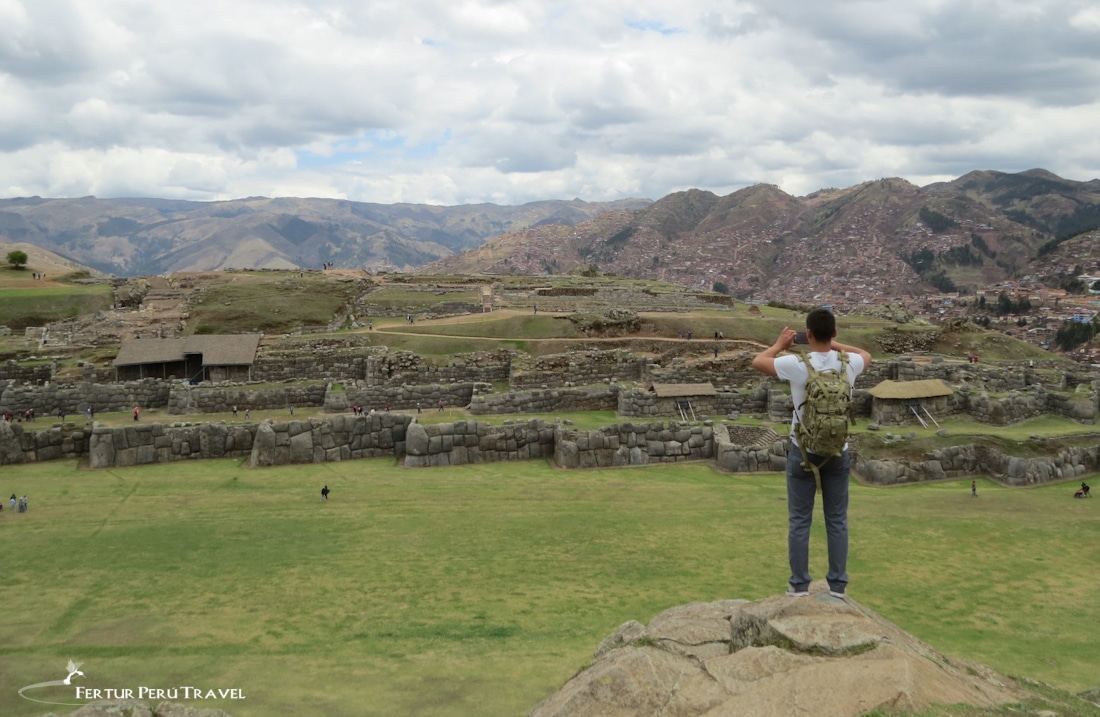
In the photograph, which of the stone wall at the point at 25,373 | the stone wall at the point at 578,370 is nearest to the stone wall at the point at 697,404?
the stone wall at the point at 578,370

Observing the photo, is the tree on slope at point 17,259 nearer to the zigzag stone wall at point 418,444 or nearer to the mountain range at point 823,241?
the zigzag stone wall at point 418,444

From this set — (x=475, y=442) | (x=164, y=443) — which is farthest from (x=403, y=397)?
(x=164, y=443)

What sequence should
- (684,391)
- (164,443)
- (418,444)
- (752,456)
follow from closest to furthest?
(752,456)
(418,444)
(164,443)
(684,391)

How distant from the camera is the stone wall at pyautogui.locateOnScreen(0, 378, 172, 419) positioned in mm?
29141

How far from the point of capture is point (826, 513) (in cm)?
647

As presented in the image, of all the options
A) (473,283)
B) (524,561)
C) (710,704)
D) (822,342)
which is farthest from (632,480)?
(473,283)

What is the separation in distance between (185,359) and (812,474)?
34.9m

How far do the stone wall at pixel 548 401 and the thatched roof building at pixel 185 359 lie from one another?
13809 mm

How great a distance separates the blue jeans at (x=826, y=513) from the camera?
633 cm

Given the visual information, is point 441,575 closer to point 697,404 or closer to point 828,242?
point 697,404

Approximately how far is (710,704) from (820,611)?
1.69 metres

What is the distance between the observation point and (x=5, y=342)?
3725cm

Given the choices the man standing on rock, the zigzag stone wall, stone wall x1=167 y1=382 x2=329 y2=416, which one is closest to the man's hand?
the man standing on rock

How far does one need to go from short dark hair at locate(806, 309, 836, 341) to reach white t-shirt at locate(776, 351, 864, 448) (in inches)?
6.5
